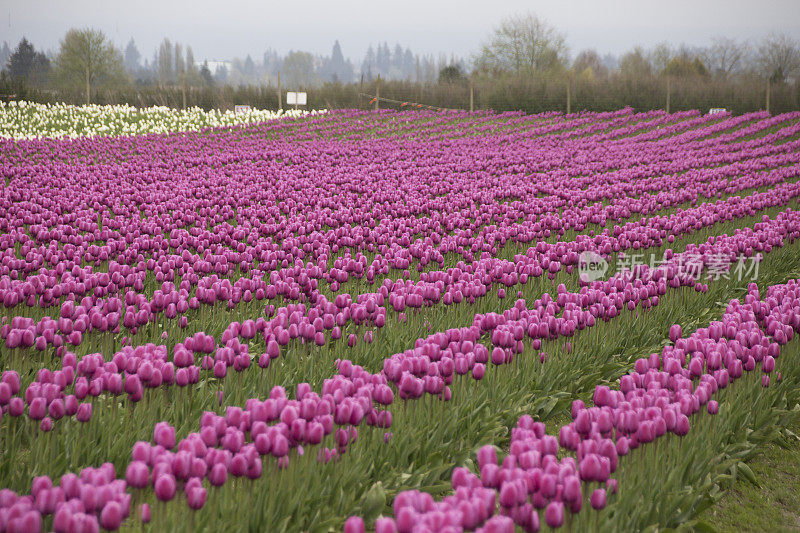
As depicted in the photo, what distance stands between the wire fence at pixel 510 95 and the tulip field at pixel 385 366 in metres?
29.8

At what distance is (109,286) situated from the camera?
22.4 feet

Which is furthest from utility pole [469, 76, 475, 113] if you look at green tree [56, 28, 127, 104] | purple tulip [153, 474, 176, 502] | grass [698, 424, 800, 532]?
green tree [56, 28, 127, 104]

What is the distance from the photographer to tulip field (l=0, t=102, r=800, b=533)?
11.1ft

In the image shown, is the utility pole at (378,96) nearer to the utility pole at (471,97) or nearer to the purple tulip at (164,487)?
the utility pole at (471,97)

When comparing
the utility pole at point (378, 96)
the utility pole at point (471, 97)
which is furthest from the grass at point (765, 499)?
the utility pole at point (378, 96)

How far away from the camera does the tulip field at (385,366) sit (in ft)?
11.1

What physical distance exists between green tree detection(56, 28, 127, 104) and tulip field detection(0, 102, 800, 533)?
81669mm

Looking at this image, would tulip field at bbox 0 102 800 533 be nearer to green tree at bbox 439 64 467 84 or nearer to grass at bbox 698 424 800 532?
grass at bbox 698 424 800 532

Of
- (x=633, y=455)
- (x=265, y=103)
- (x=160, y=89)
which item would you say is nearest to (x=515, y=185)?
(x=633, y=455)

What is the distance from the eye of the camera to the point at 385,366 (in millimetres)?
4645

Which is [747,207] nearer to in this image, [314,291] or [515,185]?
[515,185]

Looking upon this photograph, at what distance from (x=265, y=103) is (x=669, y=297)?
4379cm

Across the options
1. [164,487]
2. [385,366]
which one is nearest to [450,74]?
[385,366]

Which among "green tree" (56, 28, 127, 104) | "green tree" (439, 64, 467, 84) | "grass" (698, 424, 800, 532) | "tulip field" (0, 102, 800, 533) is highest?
"green tree" (56, 28, 127, 104)
